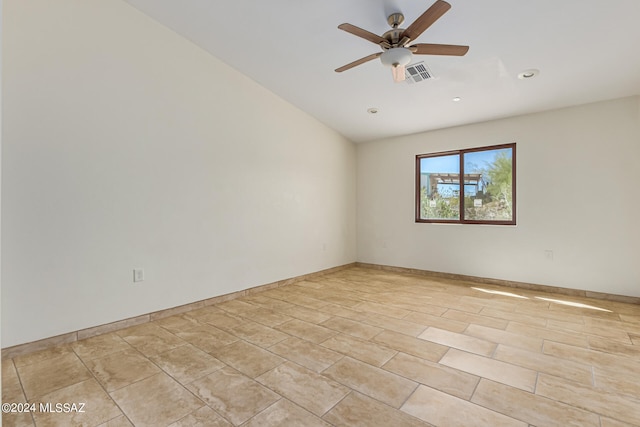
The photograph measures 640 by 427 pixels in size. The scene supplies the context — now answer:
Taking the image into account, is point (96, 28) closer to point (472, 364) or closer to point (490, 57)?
point (490, 57)

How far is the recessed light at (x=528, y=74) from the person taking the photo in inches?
133

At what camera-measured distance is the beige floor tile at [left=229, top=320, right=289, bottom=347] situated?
2.69 metres

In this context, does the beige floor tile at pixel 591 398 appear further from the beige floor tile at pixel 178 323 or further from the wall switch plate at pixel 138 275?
the wall switch plate at pixel 138 275

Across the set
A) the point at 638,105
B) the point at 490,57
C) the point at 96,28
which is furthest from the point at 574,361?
the point at 96,28

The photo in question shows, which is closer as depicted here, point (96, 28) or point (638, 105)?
point (96, 28)

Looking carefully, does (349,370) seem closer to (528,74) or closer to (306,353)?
(306,353)

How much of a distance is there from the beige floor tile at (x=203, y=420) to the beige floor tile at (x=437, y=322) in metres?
2.10

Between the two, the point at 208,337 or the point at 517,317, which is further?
the point at 517,317

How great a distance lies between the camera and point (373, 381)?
205 centimetres

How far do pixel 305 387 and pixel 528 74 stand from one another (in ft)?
12.8

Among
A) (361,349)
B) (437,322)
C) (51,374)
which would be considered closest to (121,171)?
(51,374)

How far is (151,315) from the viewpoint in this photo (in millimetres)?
3184

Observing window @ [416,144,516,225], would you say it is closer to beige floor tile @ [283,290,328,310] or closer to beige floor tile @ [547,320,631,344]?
beige floor tile @ [547,320,631,344]

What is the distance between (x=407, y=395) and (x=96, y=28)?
3.98 m
